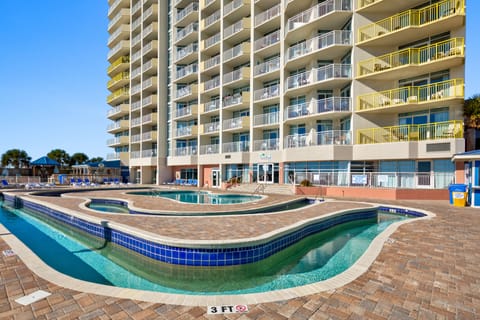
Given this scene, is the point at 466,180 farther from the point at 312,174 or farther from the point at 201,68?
the point at 201,68

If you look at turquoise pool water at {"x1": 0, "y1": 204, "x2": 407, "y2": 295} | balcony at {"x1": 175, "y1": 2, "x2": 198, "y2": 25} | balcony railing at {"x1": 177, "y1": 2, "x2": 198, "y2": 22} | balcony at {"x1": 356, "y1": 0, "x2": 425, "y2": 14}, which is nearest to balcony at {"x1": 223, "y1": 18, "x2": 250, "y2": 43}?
balcony at {"x1": 175, "y1": 2, "x2": 198, "y2": 25}

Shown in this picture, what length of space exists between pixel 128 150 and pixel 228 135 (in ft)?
70.6

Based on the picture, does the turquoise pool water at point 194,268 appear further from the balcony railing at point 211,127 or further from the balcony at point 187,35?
the balcony at point 187,35

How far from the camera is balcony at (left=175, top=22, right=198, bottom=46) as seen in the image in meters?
31.1

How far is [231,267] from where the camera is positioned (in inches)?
232

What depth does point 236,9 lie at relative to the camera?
26.5 m

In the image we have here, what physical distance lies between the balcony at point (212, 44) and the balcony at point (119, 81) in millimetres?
17400

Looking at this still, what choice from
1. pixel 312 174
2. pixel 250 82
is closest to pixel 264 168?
pixel 312 174

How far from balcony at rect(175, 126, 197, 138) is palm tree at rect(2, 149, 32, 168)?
51.0m

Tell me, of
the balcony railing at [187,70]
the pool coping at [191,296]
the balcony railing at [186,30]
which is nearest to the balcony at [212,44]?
the balcony railing at [187,70]

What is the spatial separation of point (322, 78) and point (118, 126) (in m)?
34.8

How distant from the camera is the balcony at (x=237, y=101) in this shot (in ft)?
84.2

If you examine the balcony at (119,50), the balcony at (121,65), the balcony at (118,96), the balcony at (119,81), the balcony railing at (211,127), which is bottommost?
the balcony railing at (211,127)

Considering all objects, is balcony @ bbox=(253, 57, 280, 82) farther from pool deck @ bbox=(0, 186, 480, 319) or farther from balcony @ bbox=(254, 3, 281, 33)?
pool deck @ bbox=(0, 186, 480, 319)
